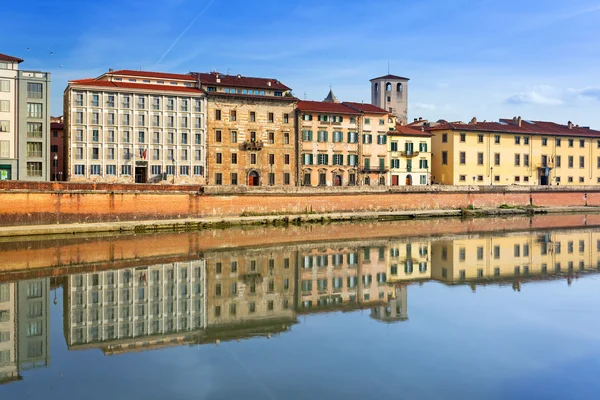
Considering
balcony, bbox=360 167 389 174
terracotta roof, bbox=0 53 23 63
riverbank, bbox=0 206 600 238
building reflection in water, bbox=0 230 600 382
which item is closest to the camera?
building reflection in water, bbox=0 230 600 382

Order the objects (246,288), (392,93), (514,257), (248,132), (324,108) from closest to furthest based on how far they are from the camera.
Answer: (246,288)
(514,257)
(248,132)
(324,108)
(392,93)

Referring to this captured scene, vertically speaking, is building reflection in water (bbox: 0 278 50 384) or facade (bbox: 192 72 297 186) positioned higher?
facade (bbox: 192 72 297 186)

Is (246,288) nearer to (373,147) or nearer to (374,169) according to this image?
(374,169)

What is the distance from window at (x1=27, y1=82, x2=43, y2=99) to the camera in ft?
163

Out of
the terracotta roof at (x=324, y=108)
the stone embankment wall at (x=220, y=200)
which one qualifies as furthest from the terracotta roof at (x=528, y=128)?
the terracotta roof at (x=324, y=108)

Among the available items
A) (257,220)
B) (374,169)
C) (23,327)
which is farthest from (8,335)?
(374,169)

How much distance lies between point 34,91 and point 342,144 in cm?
3046

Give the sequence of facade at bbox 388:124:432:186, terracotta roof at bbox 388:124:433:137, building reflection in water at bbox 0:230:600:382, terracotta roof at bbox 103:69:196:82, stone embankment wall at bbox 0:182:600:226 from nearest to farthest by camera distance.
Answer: building reflection in water at bbox 0:230:600:382 → stone embankment wall at bbox 0:182:600:226 → terracotta roof at bbox 103:69:196:82 → terracotta roof at bbox 388:124:433:137 → facade at bbox 388:124:432:186

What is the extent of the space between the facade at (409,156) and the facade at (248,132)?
41.2 feet

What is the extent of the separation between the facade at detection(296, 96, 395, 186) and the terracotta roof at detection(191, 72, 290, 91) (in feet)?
11.1

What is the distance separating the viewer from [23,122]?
162 feet

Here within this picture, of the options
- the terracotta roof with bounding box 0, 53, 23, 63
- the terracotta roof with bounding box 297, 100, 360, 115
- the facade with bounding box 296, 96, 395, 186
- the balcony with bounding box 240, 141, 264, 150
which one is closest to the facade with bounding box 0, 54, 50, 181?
the terracotta roof with bounding box 0, 53, 23, 63

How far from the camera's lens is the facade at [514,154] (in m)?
70.1

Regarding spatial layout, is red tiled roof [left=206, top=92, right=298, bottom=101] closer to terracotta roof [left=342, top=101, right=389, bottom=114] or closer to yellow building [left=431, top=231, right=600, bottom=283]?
terracotta roof [left=342, top=101, right=389, bottom=114]
